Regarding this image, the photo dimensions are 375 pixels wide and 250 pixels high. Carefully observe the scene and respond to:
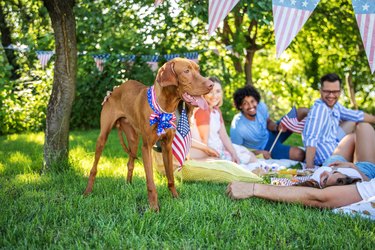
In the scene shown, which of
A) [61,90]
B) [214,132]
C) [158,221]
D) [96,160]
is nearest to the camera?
[158,221]

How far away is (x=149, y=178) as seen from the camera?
9.41 ft

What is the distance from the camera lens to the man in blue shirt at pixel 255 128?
18.7 feet

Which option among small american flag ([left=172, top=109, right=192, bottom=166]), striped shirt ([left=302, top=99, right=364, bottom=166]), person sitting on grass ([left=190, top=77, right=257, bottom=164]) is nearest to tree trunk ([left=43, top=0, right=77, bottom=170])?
small american flag ([left=172, top=109, right=192, bottom=166])

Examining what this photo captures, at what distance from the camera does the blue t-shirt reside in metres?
5.79

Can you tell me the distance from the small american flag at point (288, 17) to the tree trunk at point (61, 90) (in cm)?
227

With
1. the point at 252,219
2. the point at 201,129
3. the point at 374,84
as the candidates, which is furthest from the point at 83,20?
the point at 374,84

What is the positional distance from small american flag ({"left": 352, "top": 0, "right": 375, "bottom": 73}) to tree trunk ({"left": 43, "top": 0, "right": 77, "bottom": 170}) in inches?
109

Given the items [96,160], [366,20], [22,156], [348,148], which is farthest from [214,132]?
[366,20]

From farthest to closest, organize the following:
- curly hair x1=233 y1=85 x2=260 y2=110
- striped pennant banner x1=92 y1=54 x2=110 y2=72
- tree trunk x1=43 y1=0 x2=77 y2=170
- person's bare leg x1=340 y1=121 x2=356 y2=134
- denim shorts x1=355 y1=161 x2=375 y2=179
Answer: striped pennant banner x1=92 y1=54 x2=110 y2=72
curly hair x1=233 y1=85 x2=260 y2=110
person's bare leg x1=340 y1=121 x2=356 y2=134
tree trunk x1=43 y1=0 x2=77 y2=170
denim shorts x1=355 y1=161 x2=375 y2=179

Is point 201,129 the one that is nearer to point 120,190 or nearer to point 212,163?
point 212,163

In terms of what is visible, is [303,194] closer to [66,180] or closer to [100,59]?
[66,180]

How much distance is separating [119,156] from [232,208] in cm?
298

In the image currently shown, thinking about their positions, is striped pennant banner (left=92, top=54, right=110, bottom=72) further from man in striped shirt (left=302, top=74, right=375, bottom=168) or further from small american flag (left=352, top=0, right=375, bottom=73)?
small american flag (left=352, top=0, right=375, bottom=73)

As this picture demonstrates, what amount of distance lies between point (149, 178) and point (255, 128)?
3185mm
